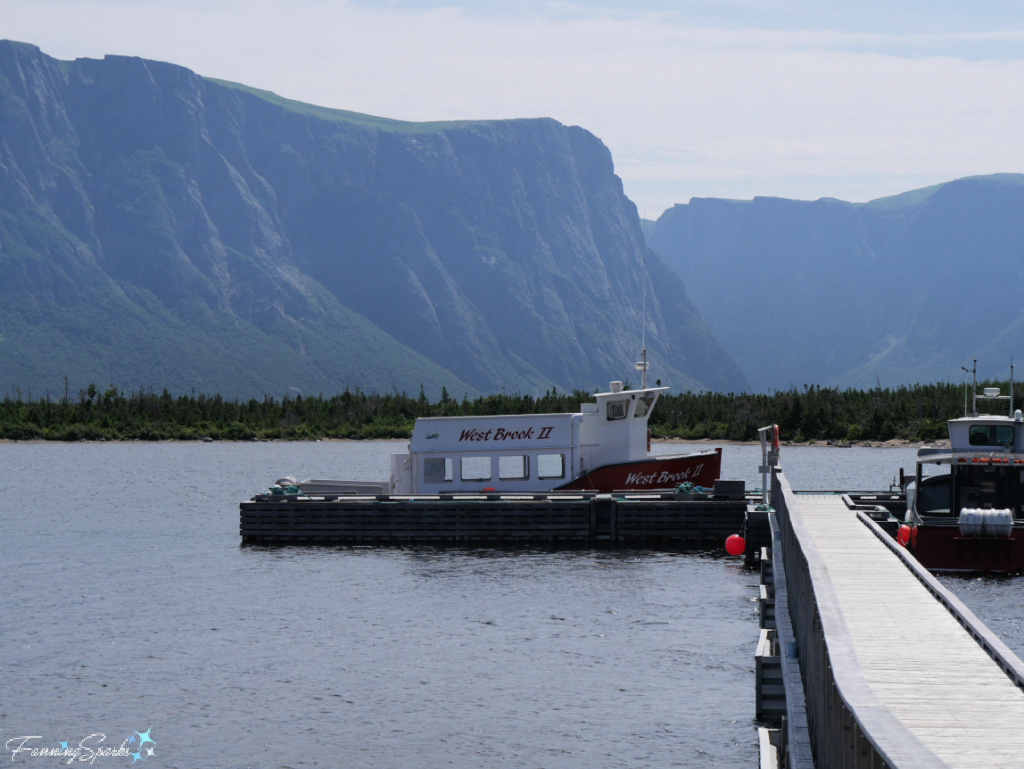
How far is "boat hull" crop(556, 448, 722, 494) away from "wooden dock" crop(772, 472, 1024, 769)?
25791mm

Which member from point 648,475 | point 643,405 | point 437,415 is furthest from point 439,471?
point 437,415

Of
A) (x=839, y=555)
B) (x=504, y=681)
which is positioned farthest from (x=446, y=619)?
(x=839, y=555)

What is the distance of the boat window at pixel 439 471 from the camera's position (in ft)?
158

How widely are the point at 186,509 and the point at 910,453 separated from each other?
243 ft

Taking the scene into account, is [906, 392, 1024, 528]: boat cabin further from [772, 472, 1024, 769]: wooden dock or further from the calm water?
[772, 472, 1024, 769]: wooden dock

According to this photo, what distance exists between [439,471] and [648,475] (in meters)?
A: 7.99

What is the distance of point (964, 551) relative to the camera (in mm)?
36656

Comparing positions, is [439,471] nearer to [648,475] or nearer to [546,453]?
[546,453]

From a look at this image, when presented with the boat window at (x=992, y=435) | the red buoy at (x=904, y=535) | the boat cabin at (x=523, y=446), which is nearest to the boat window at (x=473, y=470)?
the boat cabin at (x=523, y=446)

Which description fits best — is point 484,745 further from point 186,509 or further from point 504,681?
point 186,509

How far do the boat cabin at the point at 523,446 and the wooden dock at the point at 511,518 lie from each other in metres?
1.78

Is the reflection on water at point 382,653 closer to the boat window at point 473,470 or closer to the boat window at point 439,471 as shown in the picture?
the boat window at point 439,471

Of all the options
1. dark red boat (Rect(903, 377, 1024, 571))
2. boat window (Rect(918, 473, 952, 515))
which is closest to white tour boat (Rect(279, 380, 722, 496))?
boat window (Rect(918, 473, 952, 515))

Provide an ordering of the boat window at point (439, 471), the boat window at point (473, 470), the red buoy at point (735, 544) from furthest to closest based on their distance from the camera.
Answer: the boat window at point (473, 470) → the boat window at point (439, 471) → the red buoy at point (735, 544)
